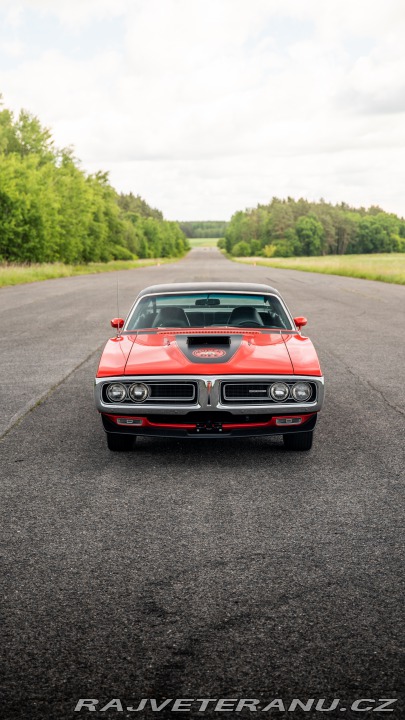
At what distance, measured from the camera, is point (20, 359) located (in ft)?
35.4

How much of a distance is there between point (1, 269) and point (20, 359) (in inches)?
1174

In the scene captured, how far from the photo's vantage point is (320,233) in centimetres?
15712

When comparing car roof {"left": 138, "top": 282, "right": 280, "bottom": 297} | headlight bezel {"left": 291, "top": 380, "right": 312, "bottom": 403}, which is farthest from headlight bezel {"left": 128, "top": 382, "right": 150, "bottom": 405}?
car roof {"left": 138, "top": 282, "right": 280, "bottom": 297}

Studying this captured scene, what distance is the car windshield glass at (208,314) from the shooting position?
6500mm

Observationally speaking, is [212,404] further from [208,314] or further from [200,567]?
[208,314]

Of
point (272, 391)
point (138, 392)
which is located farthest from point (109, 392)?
point (272, 391)

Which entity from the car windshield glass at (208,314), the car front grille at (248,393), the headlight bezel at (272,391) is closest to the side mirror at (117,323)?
the car windshield glass at (208,314)

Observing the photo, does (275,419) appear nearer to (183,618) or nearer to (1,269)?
(183,618)

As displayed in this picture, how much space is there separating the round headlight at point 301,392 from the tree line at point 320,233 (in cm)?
15364

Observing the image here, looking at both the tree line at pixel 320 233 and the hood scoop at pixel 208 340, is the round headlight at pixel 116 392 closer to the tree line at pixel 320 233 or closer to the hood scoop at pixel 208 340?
the hood scoop at pixel 208 340

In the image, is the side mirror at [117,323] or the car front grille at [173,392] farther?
the side mirror at [117,323]

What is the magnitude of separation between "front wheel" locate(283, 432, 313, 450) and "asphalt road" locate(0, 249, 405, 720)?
0.36ft

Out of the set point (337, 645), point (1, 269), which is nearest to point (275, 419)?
point (337, 645)

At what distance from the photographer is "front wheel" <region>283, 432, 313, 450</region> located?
5535 mm
